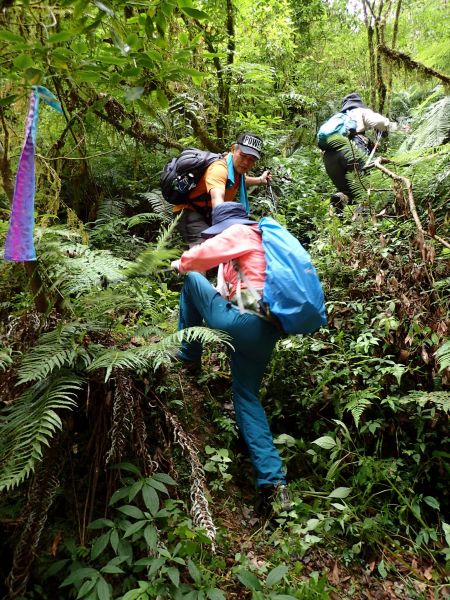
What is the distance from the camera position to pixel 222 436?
3699 millimetres

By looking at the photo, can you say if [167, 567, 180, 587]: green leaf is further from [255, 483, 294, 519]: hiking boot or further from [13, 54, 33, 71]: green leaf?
[13, 54, 33, 71]: green leaf

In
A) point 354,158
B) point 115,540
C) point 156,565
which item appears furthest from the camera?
point 354,158

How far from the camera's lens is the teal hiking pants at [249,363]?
327cm

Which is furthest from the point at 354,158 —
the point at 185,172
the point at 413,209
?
the point at 185,172

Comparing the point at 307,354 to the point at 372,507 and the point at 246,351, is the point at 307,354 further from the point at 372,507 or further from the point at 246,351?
the point at 372,507

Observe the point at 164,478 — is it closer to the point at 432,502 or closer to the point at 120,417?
the point at 120,417

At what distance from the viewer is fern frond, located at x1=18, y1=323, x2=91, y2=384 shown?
2.38m

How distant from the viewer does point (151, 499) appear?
2.45 metres

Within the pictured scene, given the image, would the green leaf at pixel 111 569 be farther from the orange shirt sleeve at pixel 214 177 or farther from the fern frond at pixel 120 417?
the orange shirt sleeve at pixel 214 177

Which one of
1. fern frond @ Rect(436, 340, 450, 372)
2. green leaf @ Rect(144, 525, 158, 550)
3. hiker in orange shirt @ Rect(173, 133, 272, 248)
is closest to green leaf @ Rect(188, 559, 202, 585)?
green leaf @ Rect(144, 525, 158, 550)

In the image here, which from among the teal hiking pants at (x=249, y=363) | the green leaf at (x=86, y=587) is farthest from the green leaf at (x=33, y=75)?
the green leaf at (x=86, y=587)

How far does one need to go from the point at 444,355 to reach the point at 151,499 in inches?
90.5

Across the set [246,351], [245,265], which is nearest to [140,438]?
[246,351]

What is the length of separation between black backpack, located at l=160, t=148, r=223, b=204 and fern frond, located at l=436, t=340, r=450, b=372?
2783mm
